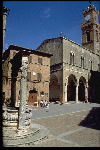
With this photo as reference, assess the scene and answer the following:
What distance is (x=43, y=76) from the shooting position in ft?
75.1

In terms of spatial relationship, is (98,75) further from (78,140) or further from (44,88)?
(78,140)

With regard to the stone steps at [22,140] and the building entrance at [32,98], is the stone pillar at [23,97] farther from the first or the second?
the building entrance at [32,98]

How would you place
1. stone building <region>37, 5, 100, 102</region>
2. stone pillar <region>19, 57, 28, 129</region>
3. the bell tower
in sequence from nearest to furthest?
1. stone pillar <region>19, 57, 28, 129</region>
2. stone building <region>37, 5, 100, 102</region>
3. the bell tower

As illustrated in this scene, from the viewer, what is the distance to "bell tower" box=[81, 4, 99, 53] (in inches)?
1446

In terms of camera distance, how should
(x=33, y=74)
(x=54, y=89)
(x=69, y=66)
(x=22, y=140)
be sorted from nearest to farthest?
(x=22, y=140), (x=33, y=74), (x=69, y=66), (x=54, y=89)

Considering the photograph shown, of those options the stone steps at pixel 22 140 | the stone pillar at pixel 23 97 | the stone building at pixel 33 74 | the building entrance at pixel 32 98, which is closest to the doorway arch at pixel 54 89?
the stone building at pixel 33 74

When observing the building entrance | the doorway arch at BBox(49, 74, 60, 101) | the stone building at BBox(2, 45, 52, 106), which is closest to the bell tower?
the doorway arch at BBox(49, 74, 60, 101)

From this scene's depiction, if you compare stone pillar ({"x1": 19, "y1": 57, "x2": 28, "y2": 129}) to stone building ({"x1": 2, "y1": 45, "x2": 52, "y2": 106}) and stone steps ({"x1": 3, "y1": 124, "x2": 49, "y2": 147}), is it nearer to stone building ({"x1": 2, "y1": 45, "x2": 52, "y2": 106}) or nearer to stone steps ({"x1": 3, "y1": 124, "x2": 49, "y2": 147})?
stone steps ({"x1": 3, "y1": 124, "x2": 49, "y2": 147})

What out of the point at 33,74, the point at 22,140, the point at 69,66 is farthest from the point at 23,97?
the point at 69,66

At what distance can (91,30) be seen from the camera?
37.2 meters

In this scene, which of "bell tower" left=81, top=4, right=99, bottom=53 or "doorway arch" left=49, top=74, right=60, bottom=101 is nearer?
"doorway arch" left=49, top=74, right=60, bottom=101

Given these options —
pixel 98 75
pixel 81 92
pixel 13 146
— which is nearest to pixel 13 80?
pixel 13 146

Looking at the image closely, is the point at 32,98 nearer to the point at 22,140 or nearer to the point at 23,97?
the point at 23,97

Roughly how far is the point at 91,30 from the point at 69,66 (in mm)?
18643
